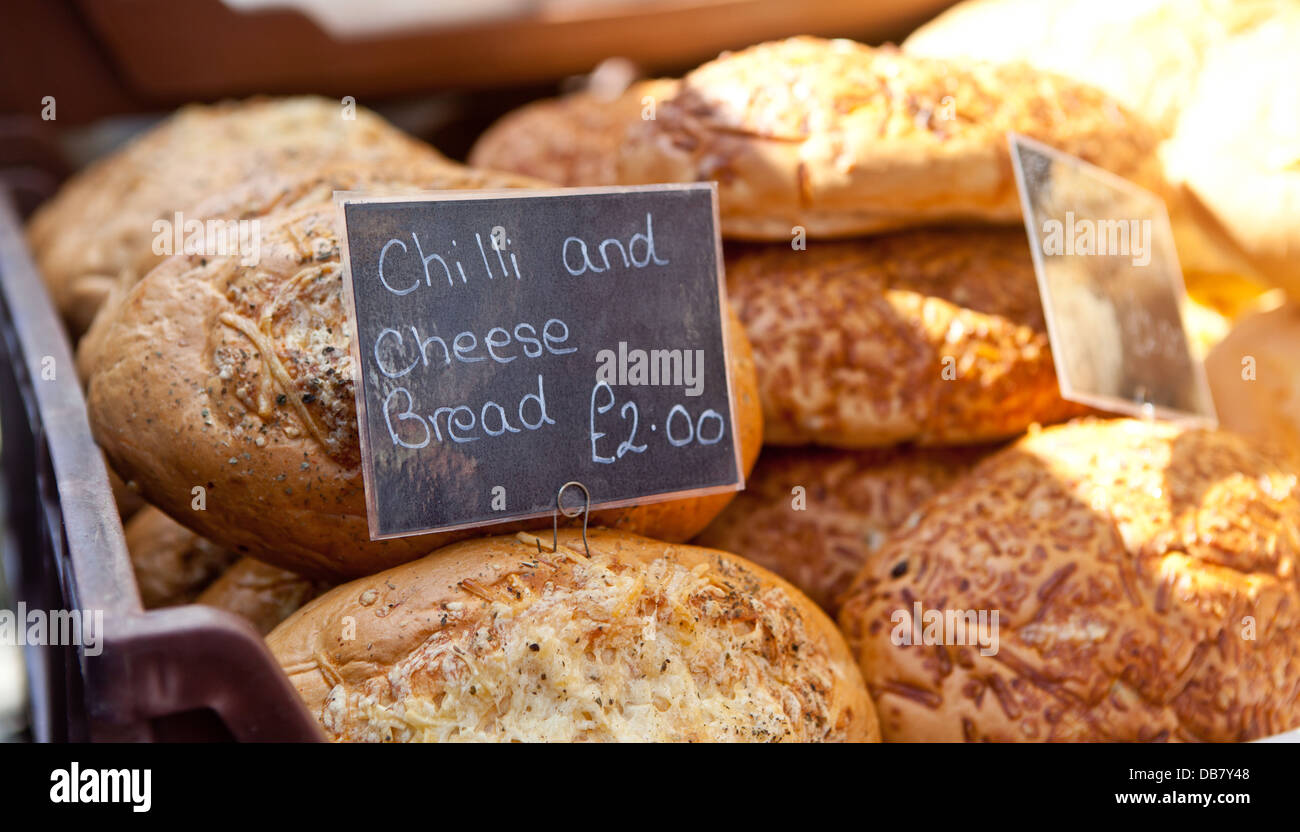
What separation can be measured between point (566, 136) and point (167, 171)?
89 centimetres

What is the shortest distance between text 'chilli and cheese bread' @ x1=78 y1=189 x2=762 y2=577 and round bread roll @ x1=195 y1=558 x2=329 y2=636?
0.53 ft

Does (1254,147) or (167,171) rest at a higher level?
(167,171)

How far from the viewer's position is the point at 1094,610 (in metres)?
1.33

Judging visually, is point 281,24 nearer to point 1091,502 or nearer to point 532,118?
point 532,118

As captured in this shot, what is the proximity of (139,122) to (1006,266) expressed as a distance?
236 cm

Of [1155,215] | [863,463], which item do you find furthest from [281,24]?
[1155,215]

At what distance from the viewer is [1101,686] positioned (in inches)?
51.3

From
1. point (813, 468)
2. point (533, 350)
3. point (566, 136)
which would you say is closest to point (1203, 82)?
point (813, 468)

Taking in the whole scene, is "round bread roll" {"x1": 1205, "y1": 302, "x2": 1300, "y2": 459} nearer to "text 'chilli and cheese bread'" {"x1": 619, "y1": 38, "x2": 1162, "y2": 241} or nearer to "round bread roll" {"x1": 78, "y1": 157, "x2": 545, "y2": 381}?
"text 'chilli and cheese bread'" {"x1": 619, "y1": 38, "x2": 1162, "y2": 241}

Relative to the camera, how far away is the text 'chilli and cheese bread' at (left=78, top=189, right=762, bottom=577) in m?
1.13

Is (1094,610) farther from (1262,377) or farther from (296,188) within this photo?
(296,188)

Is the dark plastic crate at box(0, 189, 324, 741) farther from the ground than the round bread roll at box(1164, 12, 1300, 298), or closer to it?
closer to it

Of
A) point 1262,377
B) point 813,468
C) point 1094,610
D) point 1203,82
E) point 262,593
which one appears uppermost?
point 1203,82

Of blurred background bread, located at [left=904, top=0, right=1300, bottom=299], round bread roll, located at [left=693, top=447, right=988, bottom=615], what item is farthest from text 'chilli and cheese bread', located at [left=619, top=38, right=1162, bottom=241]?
round bread roll, located at [left=693, top=447, right=988, bottom=615]
